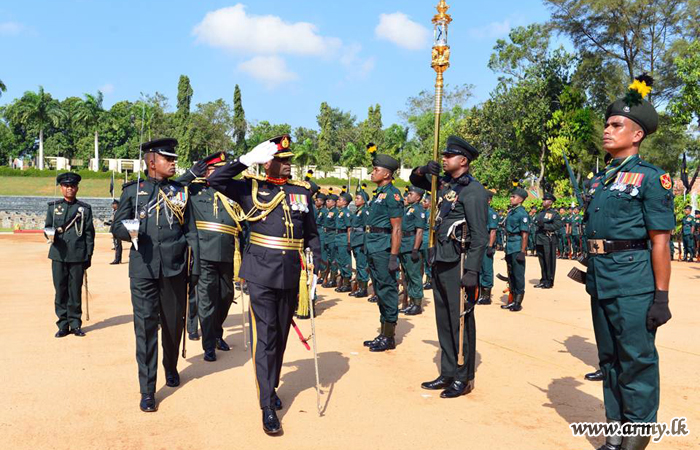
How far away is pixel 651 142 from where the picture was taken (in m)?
37.3

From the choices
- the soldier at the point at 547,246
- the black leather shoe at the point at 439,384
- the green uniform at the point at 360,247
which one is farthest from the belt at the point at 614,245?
the soldier at the point at 547,246

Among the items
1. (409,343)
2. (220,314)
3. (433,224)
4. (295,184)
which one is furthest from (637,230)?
(220,314)

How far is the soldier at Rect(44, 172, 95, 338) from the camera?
7449mm

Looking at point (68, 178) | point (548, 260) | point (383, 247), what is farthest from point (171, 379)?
point (548, 260)

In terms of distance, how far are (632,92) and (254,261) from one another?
320cm

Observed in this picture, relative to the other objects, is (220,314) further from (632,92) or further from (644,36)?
(644,36)

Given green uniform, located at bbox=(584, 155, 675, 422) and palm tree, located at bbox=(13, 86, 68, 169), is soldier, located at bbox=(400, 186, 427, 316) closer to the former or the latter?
green uniform, located at bbox=(584, 155, 675, 422)

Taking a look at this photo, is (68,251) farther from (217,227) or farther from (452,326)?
(452,326)

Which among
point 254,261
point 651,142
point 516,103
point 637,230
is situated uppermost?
point 516,103

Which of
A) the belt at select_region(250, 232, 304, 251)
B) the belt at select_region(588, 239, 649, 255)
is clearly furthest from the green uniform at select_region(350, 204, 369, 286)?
the belt at select_region(588, 239, 649, 255)

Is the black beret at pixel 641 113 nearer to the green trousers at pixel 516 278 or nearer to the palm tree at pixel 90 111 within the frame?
the green trousers at pixel 516 278

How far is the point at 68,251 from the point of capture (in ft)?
24.9

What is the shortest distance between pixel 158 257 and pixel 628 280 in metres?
3.94

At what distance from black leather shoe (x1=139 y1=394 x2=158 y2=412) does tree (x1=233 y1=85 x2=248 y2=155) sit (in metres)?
61.8
